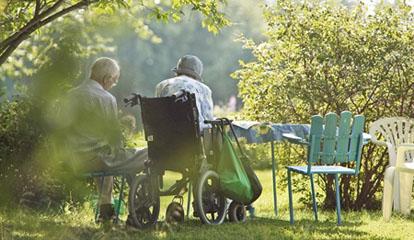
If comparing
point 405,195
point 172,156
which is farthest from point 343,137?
point 405,195

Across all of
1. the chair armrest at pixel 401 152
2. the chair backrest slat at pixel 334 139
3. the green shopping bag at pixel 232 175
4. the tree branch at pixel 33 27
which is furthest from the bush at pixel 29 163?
the chair armrest at pixel 401 152

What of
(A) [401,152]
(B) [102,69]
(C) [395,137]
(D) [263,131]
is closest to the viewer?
(B) [102,69]

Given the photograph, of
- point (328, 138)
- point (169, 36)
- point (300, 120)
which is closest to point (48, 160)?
point (300, 120)

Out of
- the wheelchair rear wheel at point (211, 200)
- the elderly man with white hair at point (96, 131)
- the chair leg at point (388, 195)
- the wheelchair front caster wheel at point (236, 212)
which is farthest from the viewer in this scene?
the chair leg at point (388, 195)

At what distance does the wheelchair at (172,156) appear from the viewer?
5750 millimetres

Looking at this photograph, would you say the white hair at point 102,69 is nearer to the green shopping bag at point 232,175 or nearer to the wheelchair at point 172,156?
the wheelchair at point 172,156

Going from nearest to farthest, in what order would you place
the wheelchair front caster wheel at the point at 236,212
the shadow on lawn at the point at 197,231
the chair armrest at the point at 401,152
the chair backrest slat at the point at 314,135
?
the shadow on lawn at the point at 197,231, the chair backrest slat at the point at 314,135, the wheelchair front caster wheel at the point at 236,212, the chair armrest at the point at 401,152

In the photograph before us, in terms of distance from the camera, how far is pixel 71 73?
8.77 metres

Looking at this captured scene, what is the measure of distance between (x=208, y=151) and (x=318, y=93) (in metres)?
2.23

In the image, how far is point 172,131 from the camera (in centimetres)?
580

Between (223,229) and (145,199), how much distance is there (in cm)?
61

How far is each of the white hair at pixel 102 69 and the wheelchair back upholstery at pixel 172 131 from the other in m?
0.51

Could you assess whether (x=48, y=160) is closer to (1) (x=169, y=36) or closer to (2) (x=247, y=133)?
(2) (x=247, y=133)

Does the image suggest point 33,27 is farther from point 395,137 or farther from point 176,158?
point 395,137
